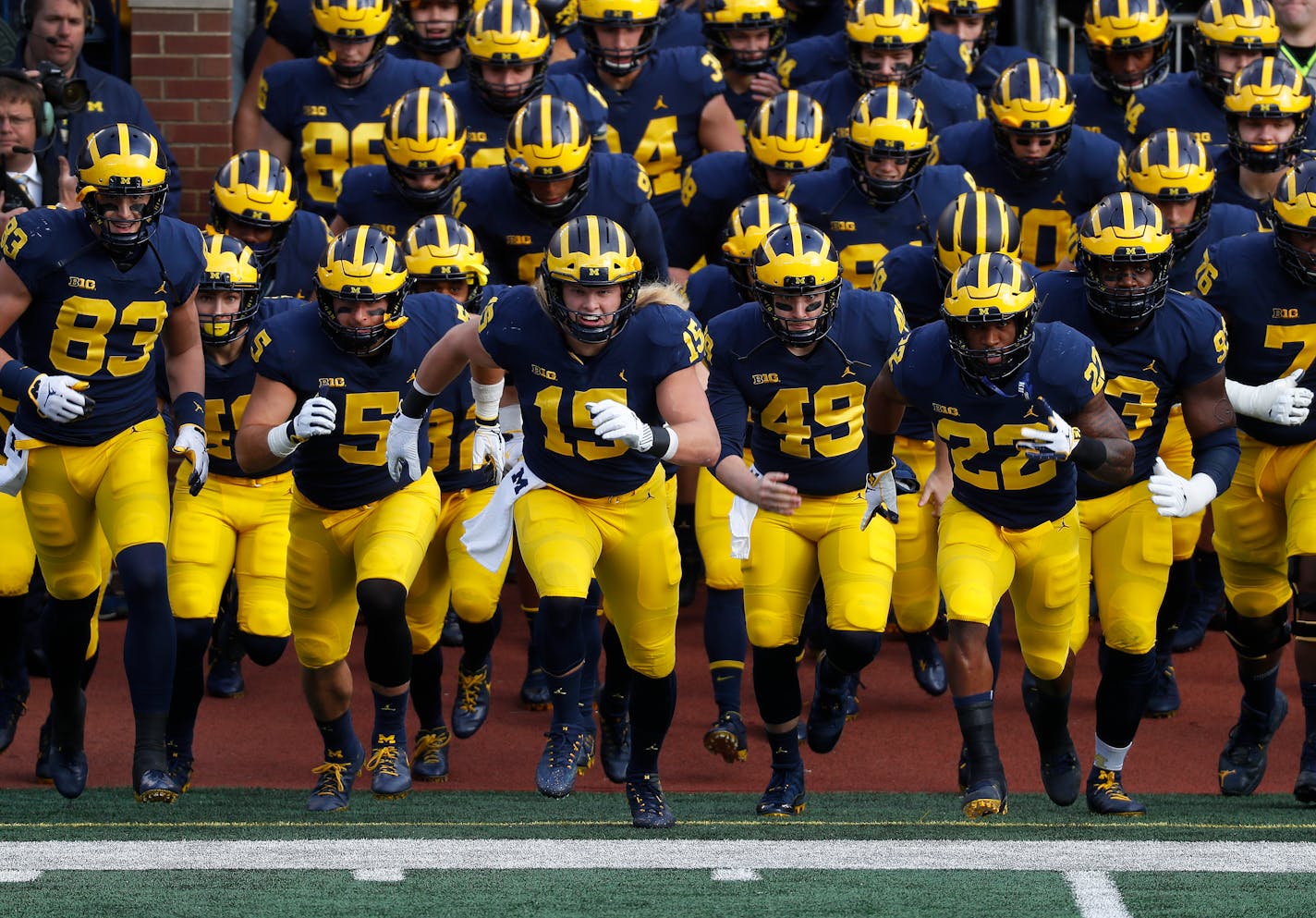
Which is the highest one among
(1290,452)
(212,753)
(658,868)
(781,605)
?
(1290,452)

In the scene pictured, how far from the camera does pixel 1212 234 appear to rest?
765 cm

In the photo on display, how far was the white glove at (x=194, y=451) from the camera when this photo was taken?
6.59 m

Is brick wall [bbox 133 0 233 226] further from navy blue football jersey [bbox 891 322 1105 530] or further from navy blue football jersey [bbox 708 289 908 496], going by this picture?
navy blue football jersey [bbox 891 322 1105 530]

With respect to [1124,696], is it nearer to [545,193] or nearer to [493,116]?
[545,193]

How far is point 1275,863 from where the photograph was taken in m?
5.72

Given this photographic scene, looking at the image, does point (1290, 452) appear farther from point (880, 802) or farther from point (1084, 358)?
point (880, 802)

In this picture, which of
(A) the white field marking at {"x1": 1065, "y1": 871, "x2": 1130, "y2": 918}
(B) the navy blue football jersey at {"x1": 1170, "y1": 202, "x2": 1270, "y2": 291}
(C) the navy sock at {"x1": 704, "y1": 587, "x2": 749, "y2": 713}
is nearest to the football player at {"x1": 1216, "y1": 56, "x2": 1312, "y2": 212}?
(B) the navy blue football jersey at {"x1": 1170, "y1": 202, "x2": 1270, "y2": 291}

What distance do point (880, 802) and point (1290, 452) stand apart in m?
1.74

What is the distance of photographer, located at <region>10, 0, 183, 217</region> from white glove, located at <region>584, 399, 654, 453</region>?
11.4 ft

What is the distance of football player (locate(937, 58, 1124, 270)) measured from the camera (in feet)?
26.6

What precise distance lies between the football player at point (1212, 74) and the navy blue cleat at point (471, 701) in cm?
359

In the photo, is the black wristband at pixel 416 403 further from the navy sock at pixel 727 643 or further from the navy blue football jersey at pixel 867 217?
the navy blue football jersey at pixel 867 217

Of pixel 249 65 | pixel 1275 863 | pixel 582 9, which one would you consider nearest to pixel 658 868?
pixel 1275 863

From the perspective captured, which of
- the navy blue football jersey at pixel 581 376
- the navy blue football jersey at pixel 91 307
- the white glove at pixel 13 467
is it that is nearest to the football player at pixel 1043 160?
the navy blue football jersey at pixel 581 376
